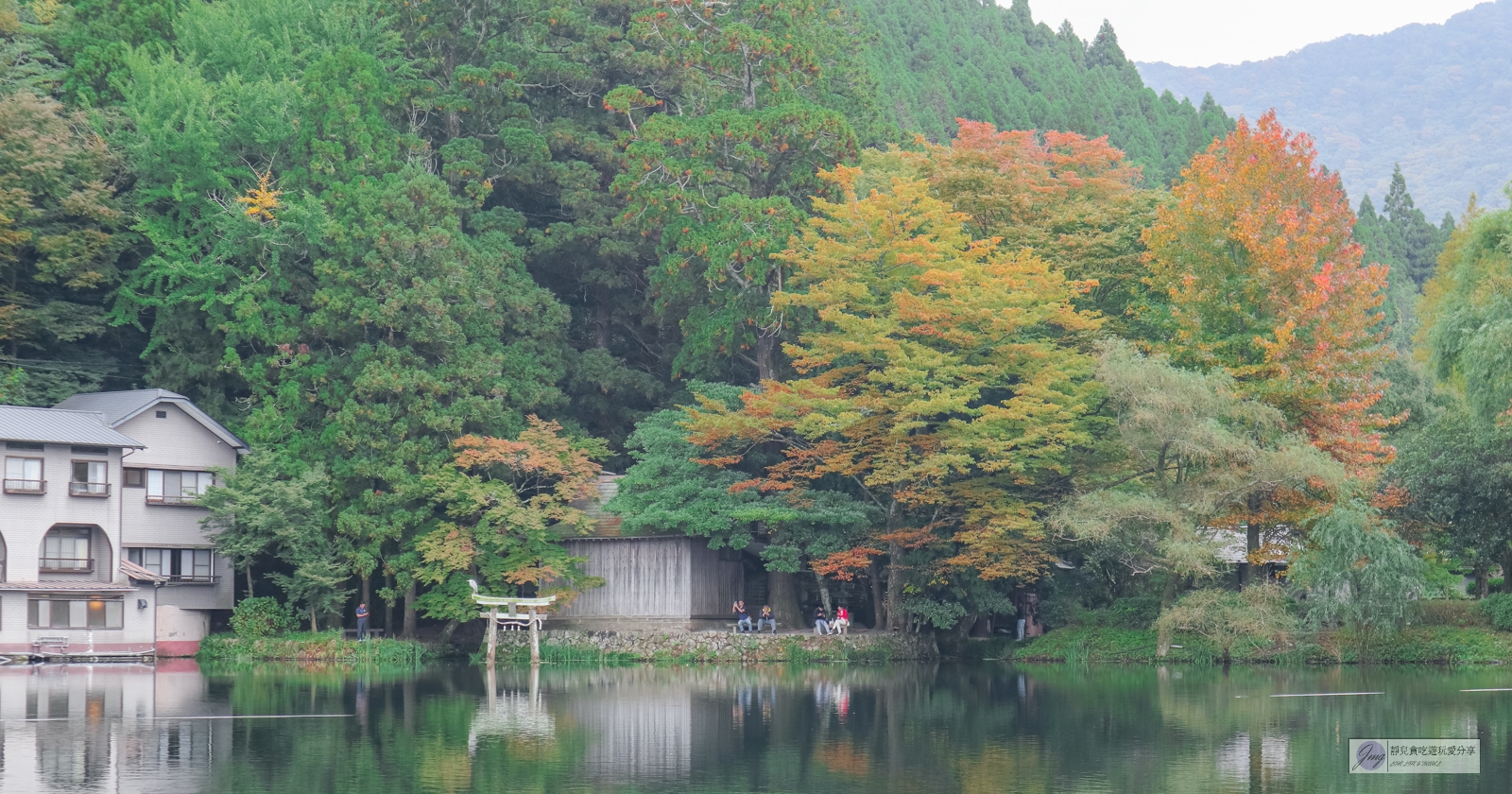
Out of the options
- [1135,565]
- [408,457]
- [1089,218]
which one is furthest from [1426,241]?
[408,457]

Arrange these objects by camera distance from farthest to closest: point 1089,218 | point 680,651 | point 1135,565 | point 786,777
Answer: point 1089,218 < point 680,651 < point 1135,565 < point 786,777

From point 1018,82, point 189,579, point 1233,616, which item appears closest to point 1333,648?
point 1233,616

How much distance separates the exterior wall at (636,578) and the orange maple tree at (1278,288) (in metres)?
14.1

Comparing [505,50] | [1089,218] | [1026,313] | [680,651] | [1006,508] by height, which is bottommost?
[680,651]

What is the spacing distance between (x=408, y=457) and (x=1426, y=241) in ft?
254

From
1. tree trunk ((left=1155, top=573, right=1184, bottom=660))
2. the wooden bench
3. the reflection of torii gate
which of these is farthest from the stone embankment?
the wooden bench

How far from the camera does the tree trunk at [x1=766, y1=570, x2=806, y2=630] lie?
40.7m

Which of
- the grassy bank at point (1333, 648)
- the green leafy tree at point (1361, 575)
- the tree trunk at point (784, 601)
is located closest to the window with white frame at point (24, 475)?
the tree trunk at point (784, 601)

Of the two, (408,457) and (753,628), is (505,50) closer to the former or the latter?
(408,457)

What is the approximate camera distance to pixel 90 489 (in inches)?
1629

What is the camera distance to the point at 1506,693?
25250 mm

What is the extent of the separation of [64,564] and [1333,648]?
33676 mm

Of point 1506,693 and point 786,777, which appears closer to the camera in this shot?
point 786,777

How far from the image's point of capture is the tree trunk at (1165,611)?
34.9 metres
